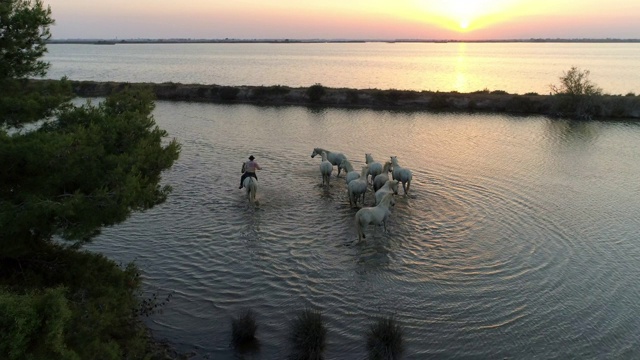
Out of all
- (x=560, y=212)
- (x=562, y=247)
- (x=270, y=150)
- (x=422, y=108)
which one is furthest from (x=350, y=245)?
(x=422, y=108)

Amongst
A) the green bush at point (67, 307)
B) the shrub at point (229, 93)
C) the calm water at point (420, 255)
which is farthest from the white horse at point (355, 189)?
the shrub at point (229, 93)

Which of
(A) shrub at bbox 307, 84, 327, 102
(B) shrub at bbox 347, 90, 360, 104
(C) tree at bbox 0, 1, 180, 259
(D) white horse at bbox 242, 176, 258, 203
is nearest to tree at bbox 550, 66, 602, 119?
(B) shrub at bbox 347, 90, 360, 104

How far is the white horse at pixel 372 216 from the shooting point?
1496cm

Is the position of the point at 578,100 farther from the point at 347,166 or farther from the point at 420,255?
the point at 420,255

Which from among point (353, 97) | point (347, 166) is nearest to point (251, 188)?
point (347, 166)

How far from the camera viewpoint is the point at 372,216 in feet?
49.4

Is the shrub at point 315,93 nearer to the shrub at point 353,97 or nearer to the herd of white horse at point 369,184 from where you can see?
the shrub at point 353,97

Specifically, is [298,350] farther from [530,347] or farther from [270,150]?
[270,150]

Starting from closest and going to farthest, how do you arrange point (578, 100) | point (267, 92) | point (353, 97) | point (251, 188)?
point (251, 188) < point (578, 100) < point (353, 97) < point (267, 92)

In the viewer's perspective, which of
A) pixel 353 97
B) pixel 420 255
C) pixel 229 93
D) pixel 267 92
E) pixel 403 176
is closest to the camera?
pixel 420 255

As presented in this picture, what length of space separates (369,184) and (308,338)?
12.5 meters

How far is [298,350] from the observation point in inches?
382

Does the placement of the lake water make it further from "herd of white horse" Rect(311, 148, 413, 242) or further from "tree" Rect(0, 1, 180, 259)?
"tree" Rect(0, 1, 180, 259)

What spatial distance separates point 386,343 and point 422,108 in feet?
134
